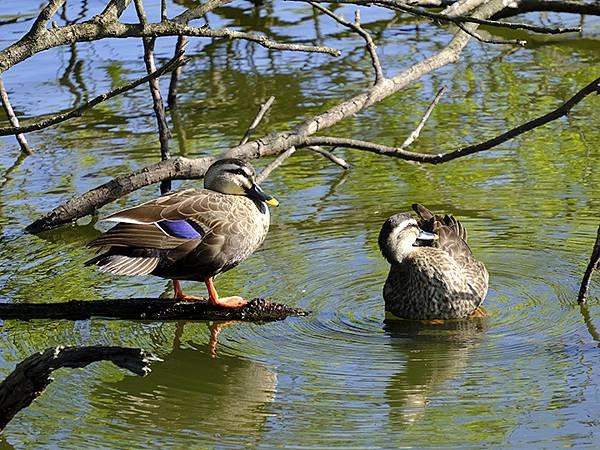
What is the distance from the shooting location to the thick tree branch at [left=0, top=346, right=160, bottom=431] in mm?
5312

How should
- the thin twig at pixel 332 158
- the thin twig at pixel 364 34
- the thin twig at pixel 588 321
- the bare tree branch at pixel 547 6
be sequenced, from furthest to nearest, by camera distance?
the bare tree branch at pixel 547 6 → the thin twig at pixel 332 158 → the thin twig at pixel 364 34 → the thin twig at pixel 588 321

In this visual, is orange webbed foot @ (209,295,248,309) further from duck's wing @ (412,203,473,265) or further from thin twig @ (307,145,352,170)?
thin twig @ (307,145,352,170)

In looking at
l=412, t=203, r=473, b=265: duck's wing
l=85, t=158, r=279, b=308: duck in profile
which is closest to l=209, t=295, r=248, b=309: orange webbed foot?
l=85, t=158, r=279, b=308: duck in profile

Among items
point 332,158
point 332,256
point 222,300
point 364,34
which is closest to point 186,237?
point 222,300

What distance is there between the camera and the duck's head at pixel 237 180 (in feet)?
25.8

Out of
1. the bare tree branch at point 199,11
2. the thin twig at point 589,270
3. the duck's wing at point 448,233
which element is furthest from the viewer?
the duck's wing at point 448,233

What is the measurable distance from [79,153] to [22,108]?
1562 millimetres

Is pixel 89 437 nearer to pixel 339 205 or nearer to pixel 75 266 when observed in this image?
pixel 75 266

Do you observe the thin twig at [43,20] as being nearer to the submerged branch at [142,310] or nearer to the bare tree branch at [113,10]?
the bare tree branch at [113,10]

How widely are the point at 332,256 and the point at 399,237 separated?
738 mm

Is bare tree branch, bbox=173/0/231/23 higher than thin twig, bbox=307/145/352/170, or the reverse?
bare tree branch, bbox=173/0/231/23

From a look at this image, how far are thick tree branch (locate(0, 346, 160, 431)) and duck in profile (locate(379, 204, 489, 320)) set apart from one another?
2.73 metres

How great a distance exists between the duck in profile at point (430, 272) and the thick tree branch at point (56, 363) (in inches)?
108

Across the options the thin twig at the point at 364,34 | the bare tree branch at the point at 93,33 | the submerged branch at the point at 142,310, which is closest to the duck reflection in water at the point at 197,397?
the submerged branch at the point at 142,310
